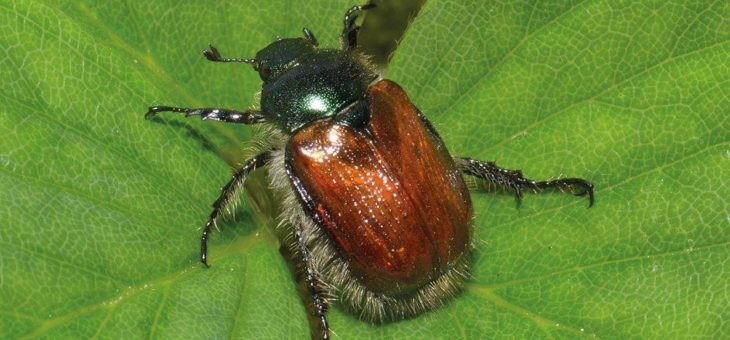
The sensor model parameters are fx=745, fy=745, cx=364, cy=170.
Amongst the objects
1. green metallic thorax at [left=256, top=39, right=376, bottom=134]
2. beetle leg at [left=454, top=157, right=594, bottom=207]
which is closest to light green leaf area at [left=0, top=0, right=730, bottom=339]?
beetle leg at [left=454, top=157, right=594, bottom=207]

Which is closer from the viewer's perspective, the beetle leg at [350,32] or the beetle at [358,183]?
the beetle at [358,183]

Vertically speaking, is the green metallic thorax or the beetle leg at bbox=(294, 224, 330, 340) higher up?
the green metallic thorax

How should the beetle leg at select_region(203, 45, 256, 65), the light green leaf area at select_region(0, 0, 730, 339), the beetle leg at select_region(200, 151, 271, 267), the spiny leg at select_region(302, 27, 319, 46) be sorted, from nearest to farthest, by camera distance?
the light green leaf area at select_region(0, 0, 730, 339), the beetle leg at select_region(200, 151, 271, 267), the beetle leg at select_region(203, 45, 256, 65), the spiny leg at select_region(302, 27, 319, 46)

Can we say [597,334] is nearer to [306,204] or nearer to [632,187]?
[632,187]

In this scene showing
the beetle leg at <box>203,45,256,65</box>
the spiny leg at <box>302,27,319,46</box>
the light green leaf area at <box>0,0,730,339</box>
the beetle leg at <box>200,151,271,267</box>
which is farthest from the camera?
the spiny leg at <box>302,27,319,46</box>

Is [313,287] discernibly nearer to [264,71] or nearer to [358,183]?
[358,183]

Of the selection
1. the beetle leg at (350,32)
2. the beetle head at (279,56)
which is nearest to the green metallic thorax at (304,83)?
the beetle head at (279,56)

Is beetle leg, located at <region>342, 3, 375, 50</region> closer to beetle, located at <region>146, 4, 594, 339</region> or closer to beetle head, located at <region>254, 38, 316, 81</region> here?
beetle, located at <region>146, 4, 594, 339</region>

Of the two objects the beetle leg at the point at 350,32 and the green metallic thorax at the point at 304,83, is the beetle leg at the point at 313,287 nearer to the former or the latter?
the green metallic thorax at the point at 304,83
